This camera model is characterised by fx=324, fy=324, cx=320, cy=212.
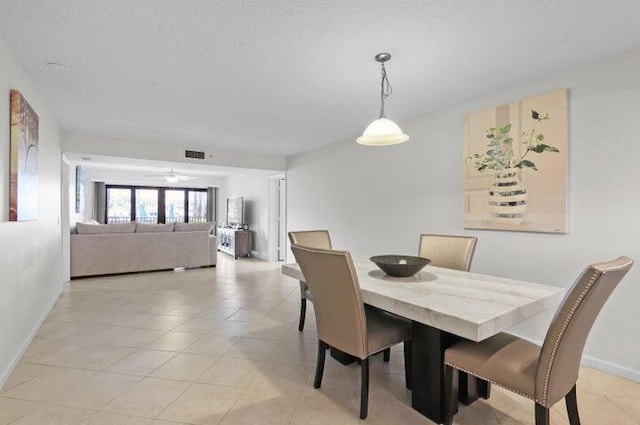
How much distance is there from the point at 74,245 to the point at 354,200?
4.45 m

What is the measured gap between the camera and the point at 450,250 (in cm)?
266

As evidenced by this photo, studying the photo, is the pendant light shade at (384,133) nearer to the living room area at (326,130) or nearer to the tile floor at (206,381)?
the living room area at (326,130)

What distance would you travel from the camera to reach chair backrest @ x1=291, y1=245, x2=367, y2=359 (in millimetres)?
1716

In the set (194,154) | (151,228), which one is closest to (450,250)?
(194,154)

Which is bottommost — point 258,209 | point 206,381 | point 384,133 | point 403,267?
point 206,381

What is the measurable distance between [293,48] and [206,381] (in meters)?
2.28

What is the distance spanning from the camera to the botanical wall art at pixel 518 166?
2482 millimetres

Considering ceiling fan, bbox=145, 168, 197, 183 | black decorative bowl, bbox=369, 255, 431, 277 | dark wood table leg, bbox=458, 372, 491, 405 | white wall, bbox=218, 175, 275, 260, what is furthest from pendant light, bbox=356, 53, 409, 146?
ceiling fan, bbox=145, 168, 197, 183

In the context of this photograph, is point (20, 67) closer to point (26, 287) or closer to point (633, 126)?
point (26, 287)

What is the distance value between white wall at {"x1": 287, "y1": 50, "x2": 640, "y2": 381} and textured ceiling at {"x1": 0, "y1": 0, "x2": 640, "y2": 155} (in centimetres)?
21

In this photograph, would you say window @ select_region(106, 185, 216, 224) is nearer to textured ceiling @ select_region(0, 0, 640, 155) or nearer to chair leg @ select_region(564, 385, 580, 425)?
textured ceiling @ select_region(0, 0, 640, 155)

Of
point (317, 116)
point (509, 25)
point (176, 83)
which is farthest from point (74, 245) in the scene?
point (509, 25)

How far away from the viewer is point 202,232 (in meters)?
6.21

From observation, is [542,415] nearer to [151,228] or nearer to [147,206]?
[151,228]
